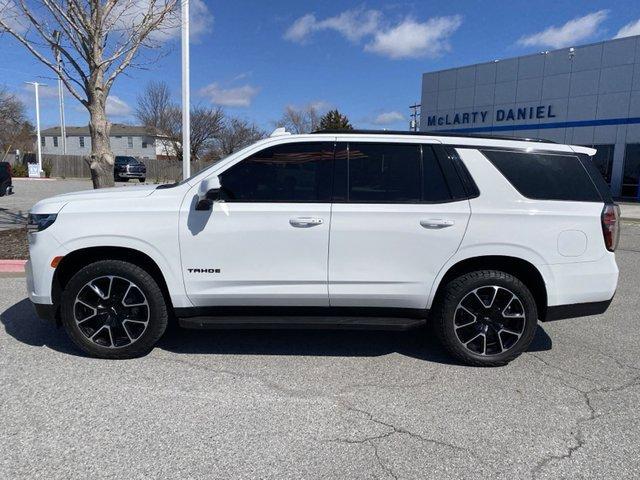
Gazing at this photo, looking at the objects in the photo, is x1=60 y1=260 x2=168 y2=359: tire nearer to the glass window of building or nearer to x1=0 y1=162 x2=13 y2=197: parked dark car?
x1=0 y1=162 x2=13 y2=197: parked dark car

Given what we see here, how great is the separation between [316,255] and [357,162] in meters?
0.86

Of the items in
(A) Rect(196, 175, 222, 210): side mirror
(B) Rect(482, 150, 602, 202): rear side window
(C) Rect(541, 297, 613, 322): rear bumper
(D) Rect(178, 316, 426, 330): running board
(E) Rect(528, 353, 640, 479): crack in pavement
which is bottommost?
(E) Rect(528, 353, 640, 479): crack in pavement

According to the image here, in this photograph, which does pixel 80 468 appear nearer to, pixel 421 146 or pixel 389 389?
pixel 389 389

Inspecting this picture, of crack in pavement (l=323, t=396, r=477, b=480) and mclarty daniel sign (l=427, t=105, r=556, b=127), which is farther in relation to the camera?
mclarty daniel sign (l=427, t=105, r=556, b=127)

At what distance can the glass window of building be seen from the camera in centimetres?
2377

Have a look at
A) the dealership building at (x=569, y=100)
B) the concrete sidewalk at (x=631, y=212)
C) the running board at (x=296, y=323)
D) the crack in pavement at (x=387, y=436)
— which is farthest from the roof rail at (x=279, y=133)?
the dealership building at (x=569, y=100)

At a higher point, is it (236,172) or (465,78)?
(465,78)

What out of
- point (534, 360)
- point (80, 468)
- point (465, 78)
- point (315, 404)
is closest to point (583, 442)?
point (534, 360)

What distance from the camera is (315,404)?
10.9 feet

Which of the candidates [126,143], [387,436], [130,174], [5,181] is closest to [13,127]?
[126,143]

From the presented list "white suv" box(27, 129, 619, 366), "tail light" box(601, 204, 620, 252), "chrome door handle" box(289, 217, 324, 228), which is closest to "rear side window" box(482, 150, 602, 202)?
"white suv" box(27, 129, 619, 366)

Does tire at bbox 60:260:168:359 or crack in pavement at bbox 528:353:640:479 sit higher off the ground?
tire at bbox 60:260:168:359

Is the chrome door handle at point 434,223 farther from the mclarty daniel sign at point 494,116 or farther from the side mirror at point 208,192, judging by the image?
the mclarty daniel sign at point 494,116

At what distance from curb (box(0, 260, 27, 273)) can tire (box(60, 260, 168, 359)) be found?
3792 millimetres
